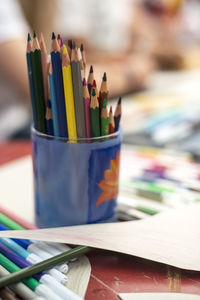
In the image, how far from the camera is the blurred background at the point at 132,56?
0.75 m

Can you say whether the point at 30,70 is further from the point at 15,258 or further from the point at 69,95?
the point at 15,258

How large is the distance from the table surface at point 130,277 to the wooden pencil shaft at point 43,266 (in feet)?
0.06

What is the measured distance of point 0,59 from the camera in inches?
36.3

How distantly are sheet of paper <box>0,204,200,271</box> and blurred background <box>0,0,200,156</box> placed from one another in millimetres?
197

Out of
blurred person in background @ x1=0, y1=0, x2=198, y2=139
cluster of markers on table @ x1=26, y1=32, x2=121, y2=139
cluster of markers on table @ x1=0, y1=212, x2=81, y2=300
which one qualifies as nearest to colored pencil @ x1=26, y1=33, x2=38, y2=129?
cluster of markers on table @ x1=26, y1=32, x2=121, y2=139

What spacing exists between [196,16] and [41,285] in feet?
4.99

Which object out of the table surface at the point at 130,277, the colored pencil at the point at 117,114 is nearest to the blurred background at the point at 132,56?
the colored pencil at the point at 117,114

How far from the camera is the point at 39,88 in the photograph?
0.36 meters

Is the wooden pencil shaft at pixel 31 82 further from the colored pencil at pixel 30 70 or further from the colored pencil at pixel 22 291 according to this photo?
the colored pencil at pixel 22 291

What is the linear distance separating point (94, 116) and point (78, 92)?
0.03 meters

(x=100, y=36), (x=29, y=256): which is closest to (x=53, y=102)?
(x=29, y=256)

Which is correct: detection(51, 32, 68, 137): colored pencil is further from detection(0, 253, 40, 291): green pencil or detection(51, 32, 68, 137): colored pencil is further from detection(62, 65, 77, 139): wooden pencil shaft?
detection(0, 253, 40, 291): green pencil

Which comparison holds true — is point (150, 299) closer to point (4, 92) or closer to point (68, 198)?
point (68, 198)

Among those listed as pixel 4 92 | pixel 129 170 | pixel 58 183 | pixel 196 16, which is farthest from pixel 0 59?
pixel 196 16
